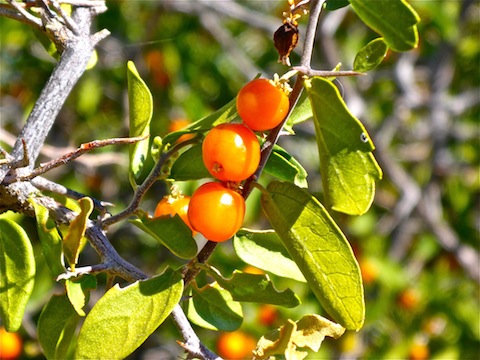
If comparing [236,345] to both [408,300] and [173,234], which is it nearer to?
[408,300]

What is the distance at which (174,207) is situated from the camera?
1.17 m

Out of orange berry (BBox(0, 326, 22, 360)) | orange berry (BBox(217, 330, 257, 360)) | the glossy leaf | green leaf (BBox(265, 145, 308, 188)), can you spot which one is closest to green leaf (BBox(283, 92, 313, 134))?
green leaf (BBox(265, 145, 308, 188))

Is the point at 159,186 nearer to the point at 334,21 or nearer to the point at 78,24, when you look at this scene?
the point at 334,21

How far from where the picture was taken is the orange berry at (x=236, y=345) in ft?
10.2

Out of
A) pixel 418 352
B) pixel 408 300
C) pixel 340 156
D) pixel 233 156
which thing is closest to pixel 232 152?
pixel 233 156

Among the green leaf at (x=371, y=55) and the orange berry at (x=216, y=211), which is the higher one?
the green leaf at (x=371, y=55)

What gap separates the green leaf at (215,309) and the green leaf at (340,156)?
0.34m

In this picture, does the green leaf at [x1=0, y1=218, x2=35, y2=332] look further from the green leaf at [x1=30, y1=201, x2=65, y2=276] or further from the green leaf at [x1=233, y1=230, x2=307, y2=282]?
the green leaf at [x1=233, y1=230, x2=307, y2=282]

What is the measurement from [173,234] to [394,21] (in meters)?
0.44

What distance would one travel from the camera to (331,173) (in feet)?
3.09

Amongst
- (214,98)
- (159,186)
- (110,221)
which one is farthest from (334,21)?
(110,221)

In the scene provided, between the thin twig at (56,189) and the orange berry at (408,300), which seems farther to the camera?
the orange berry at (408,300)

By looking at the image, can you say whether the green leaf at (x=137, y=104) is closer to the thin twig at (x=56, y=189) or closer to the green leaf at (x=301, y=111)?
the thin twig at (x=56, y=189)

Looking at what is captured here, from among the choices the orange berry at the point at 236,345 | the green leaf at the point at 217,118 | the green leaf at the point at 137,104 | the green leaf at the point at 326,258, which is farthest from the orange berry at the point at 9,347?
the green leaf at the point at 326,258
